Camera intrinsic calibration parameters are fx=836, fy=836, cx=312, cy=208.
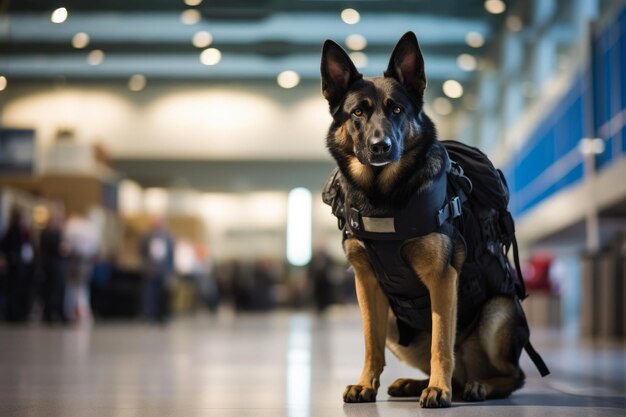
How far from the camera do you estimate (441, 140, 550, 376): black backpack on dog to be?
133 inches

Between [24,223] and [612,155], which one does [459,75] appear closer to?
[612,155]

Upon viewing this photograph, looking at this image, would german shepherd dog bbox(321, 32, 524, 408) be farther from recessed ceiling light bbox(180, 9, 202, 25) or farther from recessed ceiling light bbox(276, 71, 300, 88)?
recessed ceiling light bbox(276, 71, 300, 88)

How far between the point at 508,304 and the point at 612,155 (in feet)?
28.7

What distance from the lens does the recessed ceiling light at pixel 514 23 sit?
16.8m

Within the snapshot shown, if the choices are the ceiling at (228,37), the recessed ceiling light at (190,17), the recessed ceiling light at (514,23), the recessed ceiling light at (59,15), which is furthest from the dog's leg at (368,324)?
the recessed ceiling light at (514,23)

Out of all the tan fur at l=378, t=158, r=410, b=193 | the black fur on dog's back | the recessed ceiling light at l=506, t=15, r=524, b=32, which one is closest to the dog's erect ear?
the black fur on dog's back

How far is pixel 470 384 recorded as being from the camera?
3.36 metres

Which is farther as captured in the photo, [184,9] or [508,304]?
[184,9]

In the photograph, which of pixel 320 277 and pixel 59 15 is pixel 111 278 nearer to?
pixel 320 277

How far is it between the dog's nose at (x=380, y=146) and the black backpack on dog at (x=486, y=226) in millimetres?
433

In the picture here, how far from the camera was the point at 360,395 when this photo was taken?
329cm

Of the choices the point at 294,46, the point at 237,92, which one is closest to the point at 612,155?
the point at 294,46

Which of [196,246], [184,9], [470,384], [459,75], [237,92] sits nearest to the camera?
[470,384]

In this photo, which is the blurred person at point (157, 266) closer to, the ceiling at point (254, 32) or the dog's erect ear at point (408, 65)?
the ceiling at point (254, 32)
